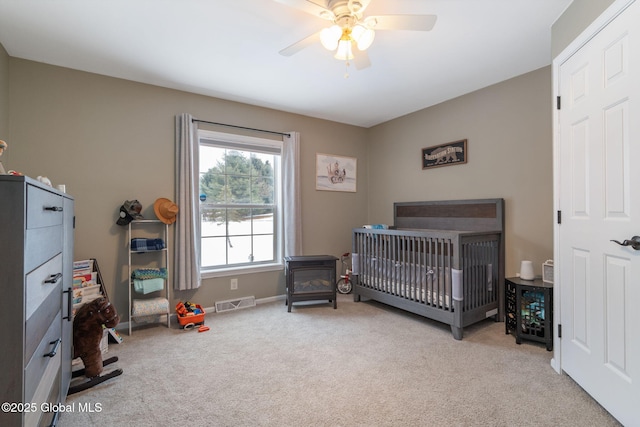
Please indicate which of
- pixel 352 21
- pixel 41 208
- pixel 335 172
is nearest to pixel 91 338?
pixel 41 208

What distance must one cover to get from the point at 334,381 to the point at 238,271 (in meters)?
1.95

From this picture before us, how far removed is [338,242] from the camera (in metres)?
4.32

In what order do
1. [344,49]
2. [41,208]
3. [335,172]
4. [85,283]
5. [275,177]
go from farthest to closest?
[335,172]
[275,177]
[85,283]
[344,49]
[41,208]

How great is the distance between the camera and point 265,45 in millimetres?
2326

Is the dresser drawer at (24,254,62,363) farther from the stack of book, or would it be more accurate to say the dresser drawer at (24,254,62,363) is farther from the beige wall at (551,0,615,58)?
the beige wall at (551,0,615,58)

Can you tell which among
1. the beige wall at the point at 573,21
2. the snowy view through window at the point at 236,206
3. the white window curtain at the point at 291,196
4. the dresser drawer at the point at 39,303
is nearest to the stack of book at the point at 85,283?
the snowy view through window at the point at 236,206

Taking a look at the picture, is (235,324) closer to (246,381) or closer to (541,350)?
(246,381)

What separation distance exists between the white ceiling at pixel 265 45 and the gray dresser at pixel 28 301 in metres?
1.38

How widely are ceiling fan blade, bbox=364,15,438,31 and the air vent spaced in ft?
9.83

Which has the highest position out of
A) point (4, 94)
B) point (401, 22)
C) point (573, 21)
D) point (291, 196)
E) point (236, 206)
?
point (573, 21)

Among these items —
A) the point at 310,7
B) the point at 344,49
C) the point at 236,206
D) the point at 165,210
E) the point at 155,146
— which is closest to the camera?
the point at 310,7

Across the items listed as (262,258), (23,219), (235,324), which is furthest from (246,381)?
(262,258)

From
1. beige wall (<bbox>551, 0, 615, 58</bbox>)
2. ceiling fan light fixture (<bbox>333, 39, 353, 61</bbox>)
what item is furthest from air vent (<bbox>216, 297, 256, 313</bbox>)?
beige wall (<bbox>551, 0, 615, 58</bbox>)

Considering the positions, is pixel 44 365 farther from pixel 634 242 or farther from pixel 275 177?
pixel 275 177
